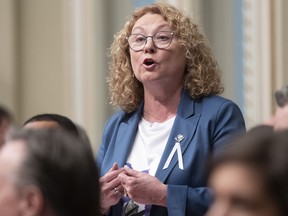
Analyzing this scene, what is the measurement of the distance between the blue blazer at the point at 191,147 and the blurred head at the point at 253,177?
121 cm

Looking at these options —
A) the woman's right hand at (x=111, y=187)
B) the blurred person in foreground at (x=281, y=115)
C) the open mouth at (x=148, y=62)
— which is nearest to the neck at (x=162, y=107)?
the open mouth at (x=148, y=62)

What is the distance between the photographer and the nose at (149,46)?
2943 mm

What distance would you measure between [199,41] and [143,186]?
72 centimetres

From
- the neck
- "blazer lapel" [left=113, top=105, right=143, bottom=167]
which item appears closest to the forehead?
"blazer lapel" [left=113, top=105, right=143, bottom=167]

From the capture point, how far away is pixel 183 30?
2992 millimetres

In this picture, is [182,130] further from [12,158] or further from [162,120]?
[12,158]

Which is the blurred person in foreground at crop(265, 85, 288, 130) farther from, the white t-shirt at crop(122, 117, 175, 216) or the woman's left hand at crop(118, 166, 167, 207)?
the white t-shirt at crop(122, 117, 175, 216)

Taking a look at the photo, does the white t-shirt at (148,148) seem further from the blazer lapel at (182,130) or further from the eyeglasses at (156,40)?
the eyeglasses at (156,40)

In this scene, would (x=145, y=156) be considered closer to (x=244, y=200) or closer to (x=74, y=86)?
(x=74, y=86)

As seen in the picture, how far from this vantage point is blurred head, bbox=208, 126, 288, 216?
1354 millimetres

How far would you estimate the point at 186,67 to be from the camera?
3.01 m

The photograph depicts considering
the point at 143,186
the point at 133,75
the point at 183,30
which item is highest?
the point at 183,30

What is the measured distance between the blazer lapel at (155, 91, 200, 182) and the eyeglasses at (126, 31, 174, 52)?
240 mm

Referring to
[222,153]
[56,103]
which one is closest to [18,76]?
[56,103]
